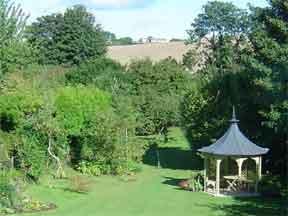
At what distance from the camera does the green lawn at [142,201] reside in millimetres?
19297

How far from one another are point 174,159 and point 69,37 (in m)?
36.8

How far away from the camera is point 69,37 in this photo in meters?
68.0

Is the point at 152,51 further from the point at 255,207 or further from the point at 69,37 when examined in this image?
the point at 255,207

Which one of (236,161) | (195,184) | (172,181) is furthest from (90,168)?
(236,161)

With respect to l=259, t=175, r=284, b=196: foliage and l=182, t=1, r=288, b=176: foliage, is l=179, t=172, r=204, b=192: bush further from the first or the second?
l=182, t=1, r=288, b=176: foliage

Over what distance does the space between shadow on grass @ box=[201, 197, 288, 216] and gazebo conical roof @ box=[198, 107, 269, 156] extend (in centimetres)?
185

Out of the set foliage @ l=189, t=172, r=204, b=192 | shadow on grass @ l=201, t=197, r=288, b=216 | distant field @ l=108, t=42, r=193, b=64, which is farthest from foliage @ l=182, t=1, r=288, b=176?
distant field @ l=108, t=42, r=193, b=64

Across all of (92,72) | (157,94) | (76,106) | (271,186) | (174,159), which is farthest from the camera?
(92,72)

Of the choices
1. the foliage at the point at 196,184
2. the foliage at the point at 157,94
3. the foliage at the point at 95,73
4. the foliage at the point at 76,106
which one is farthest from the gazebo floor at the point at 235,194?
the foliage at the point at 95,73

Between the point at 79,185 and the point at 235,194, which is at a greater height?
the point at 79,185

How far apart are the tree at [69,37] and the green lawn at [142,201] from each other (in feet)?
126

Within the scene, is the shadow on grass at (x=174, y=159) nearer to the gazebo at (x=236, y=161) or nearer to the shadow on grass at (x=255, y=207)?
the gazebo at (x=236, y=161)

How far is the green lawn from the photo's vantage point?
1930 centimetres

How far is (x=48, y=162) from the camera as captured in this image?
26.2m
